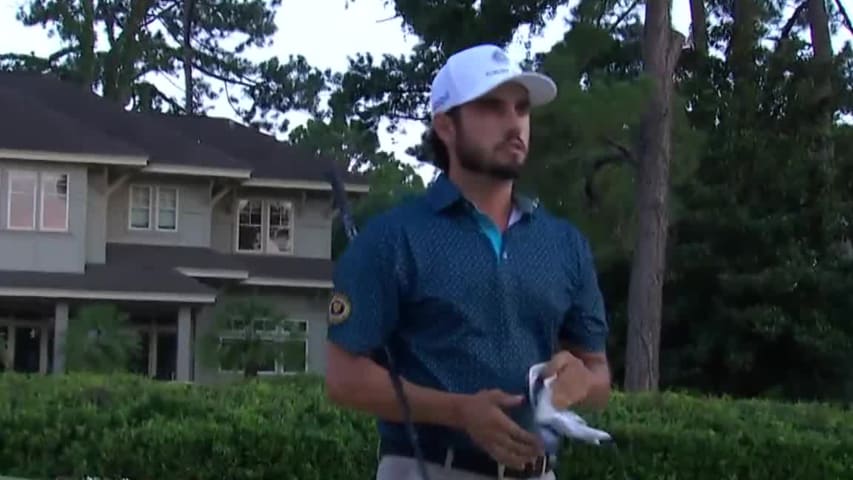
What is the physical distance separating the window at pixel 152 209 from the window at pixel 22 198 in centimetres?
249

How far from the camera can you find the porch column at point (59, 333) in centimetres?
2656

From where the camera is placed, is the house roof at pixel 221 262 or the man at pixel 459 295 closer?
the man at pixel 459 295

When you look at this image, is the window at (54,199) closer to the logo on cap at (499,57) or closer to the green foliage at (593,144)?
the green foliage at (593,144)

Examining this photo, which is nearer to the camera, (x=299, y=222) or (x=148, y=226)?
(x=148, y=226)

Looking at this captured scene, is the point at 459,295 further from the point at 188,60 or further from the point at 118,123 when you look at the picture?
the point at 188,60

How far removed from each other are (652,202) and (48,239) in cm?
1319

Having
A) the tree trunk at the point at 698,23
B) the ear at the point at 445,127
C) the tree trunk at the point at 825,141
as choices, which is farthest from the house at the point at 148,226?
the ear at the point at 445,127

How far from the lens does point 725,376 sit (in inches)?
957

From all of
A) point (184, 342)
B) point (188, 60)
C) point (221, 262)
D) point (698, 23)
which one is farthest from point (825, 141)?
point (188, 60)

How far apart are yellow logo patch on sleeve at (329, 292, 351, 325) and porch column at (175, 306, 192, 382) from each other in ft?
85.8

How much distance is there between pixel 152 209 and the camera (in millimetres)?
30875

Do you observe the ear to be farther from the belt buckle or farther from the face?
the belt buckle

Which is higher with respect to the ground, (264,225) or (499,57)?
(264,225)

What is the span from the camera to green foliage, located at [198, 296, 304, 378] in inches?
1075
